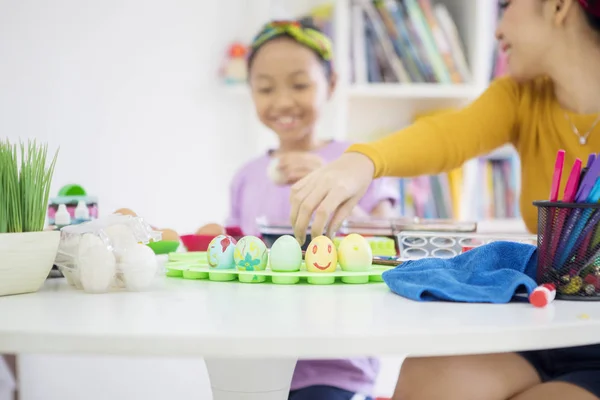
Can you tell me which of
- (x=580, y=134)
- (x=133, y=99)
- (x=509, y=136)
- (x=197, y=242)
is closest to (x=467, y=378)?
(x=197, y=242)

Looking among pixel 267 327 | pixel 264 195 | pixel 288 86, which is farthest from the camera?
pixel 264 195

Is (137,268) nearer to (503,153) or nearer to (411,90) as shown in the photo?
(411,90)

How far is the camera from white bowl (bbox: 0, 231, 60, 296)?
82 centimetres

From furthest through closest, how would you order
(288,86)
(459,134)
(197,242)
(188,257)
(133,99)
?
(133,99), (288,86), (459,134), (197,242), (188,257)

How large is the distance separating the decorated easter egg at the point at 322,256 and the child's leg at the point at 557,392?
29cm

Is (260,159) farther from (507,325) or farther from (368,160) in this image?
(507,325)

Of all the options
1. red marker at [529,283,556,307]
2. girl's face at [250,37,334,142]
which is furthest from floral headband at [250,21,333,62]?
red marker at [529,283,556,307]

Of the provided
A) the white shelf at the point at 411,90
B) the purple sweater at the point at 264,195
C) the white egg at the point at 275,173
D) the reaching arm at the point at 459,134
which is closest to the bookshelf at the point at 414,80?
the white shelf at the point at 411,90

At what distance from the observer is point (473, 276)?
0.82 metres

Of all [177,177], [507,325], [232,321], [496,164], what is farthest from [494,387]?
[496,164]

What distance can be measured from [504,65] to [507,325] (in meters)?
2.42

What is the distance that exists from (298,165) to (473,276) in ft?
3.58

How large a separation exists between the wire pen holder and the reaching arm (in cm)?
58

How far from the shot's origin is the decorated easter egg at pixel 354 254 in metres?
0.94
